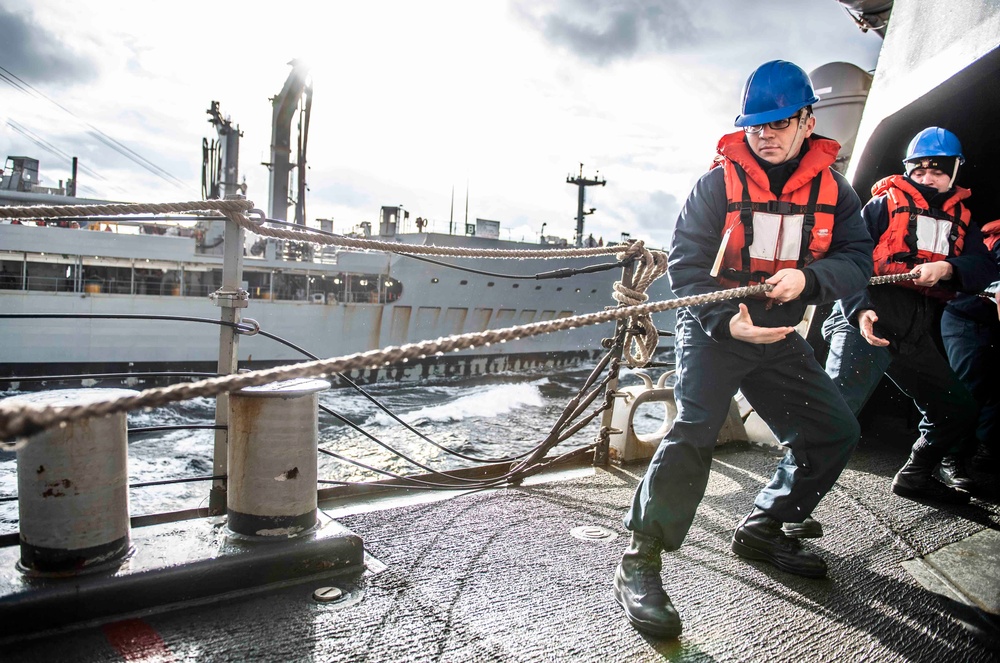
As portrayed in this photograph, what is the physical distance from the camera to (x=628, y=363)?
2.80 metres

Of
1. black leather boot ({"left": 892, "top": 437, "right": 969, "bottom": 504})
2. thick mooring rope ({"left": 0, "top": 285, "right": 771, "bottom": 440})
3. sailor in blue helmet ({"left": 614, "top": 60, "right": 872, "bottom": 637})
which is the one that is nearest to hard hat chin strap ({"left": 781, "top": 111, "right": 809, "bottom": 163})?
sailor in blue helmet ({"left": 614, "top": 60, "right": 872, "bottom": 637})

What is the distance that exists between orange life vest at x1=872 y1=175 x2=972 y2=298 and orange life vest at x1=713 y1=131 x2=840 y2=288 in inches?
49.9

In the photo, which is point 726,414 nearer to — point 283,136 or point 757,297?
point 757,297

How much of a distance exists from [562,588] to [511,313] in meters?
22.6

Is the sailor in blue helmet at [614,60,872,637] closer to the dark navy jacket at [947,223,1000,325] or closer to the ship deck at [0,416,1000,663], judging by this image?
the ship deck at [0,416,1000,663]

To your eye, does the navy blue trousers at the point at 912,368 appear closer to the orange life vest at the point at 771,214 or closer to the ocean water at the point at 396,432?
the orange life vest at the point at 771,214

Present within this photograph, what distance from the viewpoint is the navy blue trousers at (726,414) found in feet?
5.78

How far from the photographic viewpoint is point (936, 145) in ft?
9.12

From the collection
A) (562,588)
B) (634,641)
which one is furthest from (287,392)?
Result: (634,641)

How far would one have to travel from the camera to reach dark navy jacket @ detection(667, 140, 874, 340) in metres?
1.75

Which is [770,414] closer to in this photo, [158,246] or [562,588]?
[562,588]

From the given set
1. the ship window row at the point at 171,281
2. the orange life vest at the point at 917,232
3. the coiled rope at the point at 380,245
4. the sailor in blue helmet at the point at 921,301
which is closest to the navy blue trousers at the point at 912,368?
the sailor in blue helmet at the point at 921,301

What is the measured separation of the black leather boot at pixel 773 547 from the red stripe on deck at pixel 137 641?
1.82m

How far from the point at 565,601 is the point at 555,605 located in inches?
1.8
